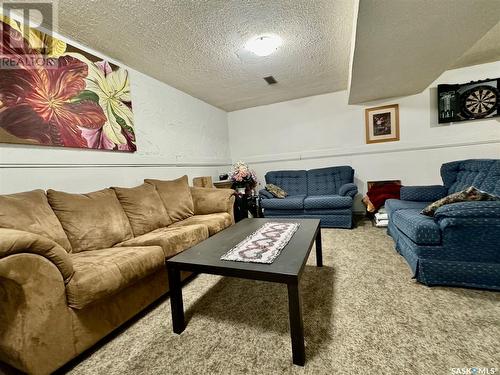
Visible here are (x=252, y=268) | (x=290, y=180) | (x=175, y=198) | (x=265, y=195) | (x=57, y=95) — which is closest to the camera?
(x=252, y=268)

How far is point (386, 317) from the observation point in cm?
136

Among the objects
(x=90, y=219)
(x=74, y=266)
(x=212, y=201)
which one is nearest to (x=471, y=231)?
(x=212, y=201)

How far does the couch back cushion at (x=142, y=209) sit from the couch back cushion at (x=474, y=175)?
120 inches

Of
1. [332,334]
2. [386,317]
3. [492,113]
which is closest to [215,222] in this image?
[332,334]

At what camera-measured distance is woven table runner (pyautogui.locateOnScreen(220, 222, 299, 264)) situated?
1.33 meters

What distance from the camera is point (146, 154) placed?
9.36 ft

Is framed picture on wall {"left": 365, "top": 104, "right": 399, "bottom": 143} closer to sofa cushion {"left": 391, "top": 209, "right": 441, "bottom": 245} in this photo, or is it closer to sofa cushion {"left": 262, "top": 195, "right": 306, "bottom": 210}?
sofa cushion {"left": 262, "top": 195, "right": 306, "bottom": 210}

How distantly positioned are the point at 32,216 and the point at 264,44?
2.43 metres

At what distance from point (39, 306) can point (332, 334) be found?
1492 millimetres

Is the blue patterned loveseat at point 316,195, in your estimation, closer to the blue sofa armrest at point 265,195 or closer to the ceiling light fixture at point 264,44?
the blue sofa armrest at point 265,195

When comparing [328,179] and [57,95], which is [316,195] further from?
[57,95]

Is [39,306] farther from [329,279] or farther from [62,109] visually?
[329,279]

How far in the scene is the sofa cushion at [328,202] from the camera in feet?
10.6

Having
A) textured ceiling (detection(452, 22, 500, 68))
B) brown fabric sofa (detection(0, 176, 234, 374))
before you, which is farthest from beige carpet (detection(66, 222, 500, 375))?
textured ceiling (detection(452, 22, 500, 68))
